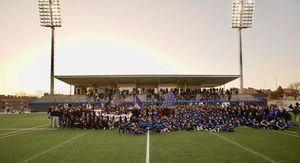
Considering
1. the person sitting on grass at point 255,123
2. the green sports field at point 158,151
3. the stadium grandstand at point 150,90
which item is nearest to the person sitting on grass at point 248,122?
the person sitting on grass at point 255,123

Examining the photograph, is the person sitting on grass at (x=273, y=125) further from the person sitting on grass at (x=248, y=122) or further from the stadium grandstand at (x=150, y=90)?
the stadium grandstand at (x=150, y=90)

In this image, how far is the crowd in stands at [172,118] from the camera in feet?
68.9

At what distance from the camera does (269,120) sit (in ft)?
75.1

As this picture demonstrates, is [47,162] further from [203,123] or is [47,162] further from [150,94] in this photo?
[150,94]

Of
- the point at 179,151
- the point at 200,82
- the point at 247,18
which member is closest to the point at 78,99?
the point at 200,82

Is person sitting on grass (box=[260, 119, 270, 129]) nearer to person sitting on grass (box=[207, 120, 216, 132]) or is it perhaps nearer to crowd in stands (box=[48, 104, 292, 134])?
crowd in stands (box=[48, 104, 292, 134])

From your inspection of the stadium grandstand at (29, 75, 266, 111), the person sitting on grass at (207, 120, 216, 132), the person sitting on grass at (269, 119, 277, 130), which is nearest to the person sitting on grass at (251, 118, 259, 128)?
the person sitting on grass at (269, 119, 277, 130)

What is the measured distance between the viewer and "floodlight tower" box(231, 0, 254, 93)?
5200 cm

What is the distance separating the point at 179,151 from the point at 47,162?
4.81 meters

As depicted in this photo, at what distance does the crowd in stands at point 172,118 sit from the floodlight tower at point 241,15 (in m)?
29.3

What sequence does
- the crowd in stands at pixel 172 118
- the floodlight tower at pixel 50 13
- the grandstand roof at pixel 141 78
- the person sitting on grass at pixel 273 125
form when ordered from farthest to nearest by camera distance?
the floodlight tower at pixel 50 13 → the grandstand roof at pixel 141 78 → the person sitting on grass at pixel 273 125 → the crowd in stands at pixel 172 118

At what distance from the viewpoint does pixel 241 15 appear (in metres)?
51.8

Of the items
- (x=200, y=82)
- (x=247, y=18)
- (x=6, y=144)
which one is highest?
(x=247, y=18)

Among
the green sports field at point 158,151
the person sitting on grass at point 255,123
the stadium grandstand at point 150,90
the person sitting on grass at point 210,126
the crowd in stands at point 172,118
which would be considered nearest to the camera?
the green sports field at point 158,151
